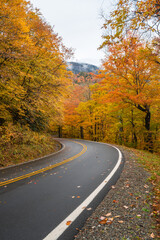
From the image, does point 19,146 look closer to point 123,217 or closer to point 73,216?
point 73,216

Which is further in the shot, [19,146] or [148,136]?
[148,136]

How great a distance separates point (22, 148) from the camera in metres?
9.71

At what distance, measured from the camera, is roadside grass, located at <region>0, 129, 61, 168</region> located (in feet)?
27.3

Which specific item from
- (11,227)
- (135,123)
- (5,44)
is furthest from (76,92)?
(11,227)

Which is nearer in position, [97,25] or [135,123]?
[97,25]

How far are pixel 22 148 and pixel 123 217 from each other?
27.9ft

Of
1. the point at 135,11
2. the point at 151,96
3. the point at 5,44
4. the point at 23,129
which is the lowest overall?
the point at 23,129

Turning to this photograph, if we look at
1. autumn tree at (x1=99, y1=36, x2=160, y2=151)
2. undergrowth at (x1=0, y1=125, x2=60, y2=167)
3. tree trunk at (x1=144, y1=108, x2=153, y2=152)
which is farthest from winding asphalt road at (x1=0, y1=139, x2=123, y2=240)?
tree trunk at (x1=144, y1=108, x2=153, y2=152)

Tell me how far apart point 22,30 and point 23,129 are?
23.0 ft

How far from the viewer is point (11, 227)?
2.87m

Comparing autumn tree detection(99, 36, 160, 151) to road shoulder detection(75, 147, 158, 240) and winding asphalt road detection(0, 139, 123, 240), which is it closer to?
winding asphalt road detection(0, 139, 123, 240)

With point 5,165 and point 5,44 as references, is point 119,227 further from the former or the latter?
point 5,44

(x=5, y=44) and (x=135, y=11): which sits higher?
(x=5, y=44)

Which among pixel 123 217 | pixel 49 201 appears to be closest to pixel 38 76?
pixel 49 201
